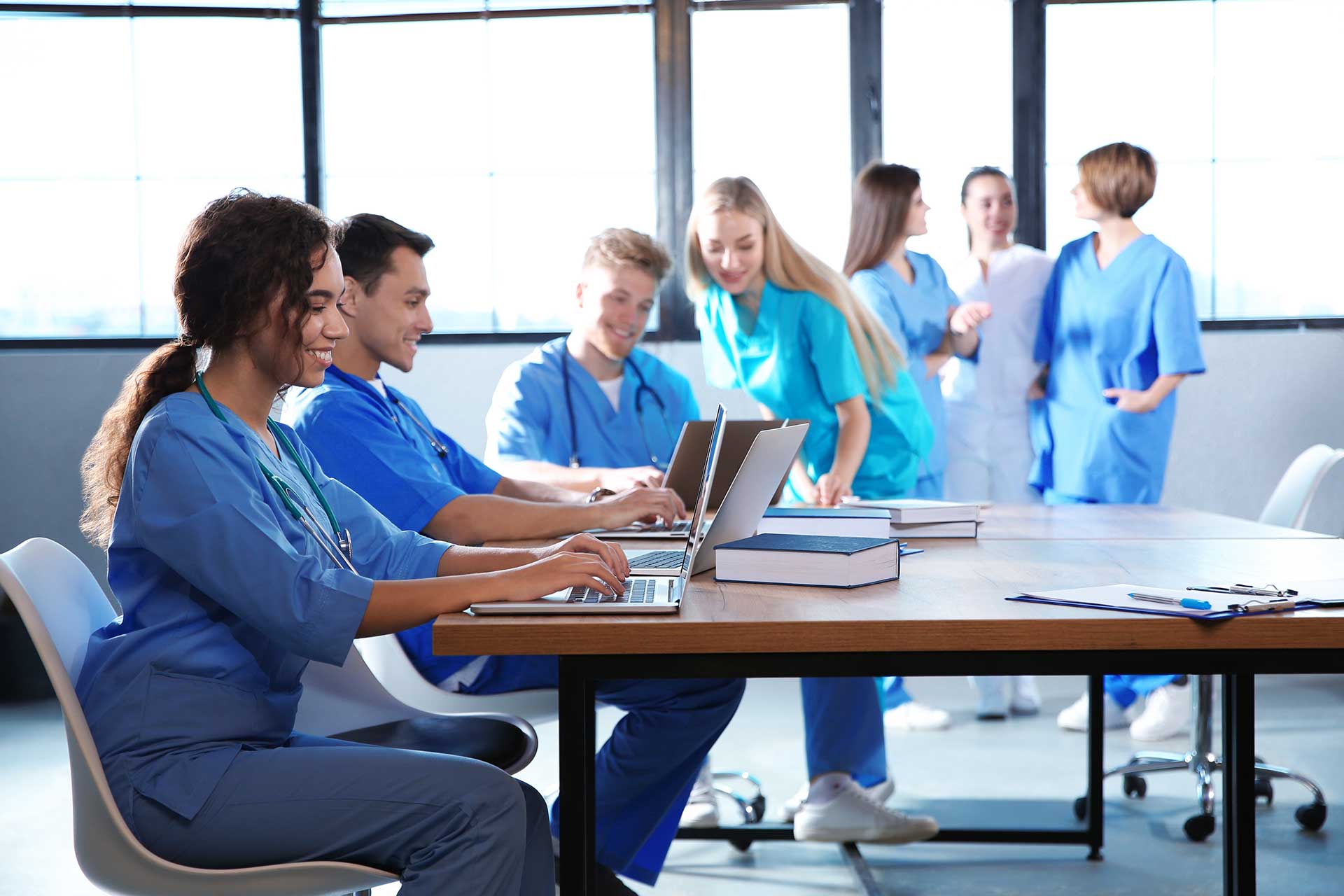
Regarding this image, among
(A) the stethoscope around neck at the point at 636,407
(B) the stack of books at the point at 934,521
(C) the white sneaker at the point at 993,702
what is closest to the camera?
(B) the stack of books at the point at 934,521

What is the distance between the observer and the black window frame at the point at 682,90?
3.90 meters

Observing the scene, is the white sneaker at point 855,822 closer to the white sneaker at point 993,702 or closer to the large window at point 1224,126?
the white sneaker at point 993,702

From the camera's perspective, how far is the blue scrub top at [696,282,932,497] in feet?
8.66

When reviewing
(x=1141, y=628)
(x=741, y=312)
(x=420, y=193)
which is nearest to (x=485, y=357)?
(x=420, y=193)

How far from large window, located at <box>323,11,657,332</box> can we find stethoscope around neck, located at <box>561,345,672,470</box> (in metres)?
1.51

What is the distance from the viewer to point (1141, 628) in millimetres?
1115

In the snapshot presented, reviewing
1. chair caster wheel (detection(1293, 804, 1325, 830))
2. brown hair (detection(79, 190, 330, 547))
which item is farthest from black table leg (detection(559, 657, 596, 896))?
chair caster wheel (detection(1293, 804, 1325, 830))

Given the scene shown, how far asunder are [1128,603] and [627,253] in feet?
4.94

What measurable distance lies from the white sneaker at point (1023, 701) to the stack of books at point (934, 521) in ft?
5.19

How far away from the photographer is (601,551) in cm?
129

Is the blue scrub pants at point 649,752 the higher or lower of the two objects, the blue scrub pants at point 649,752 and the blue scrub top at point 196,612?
the lower

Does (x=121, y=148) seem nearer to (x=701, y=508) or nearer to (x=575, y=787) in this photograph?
(x=701, y=508)

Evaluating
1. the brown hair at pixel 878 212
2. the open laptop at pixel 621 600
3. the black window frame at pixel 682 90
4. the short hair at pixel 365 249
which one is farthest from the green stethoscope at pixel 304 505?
the black window frame at pixel 682 90

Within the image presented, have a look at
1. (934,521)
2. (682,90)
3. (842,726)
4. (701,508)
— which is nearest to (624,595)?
(701,508)
